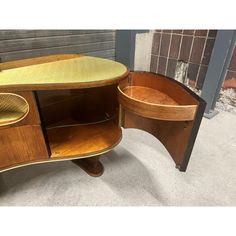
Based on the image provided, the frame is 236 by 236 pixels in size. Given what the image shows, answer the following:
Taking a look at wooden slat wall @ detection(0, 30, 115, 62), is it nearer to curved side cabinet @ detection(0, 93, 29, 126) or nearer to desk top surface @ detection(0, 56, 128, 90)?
desk top surface @ detection(0, 56, 128, 90)

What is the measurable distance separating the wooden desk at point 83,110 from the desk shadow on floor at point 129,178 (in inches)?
3.7

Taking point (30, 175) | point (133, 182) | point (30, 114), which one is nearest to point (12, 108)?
point (30, 114)

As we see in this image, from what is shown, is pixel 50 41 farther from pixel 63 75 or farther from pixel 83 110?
pixel 63 75

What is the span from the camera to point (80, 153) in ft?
3.37

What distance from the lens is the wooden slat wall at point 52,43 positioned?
4.29ft

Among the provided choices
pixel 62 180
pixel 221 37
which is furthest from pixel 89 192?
pixel 221 37

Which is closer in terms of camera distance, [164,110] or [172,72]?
[164,110]

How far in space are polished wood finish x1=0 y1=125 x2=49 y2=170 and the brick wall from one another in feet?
6.08

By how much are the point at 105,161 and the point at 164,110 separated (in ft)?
2.49

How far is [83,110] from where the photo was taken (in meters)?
1.30

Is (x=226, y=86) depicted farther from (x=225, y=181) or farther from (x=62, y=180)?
(x=62, y=180)

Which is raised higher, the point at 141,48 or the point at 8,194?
the point at 141,48

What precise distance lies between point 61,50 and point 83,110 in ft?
2.09
